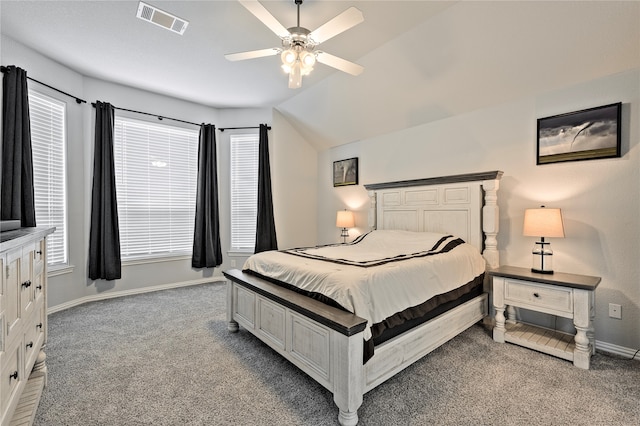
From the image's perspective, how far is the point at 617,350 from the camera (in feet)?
7.68

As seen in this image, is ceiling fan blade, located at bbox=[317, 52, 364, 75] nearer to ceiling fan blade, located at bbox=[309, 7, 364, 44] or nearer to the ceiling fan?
the ceiling fan

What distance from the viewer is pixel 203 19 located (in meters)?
2.58

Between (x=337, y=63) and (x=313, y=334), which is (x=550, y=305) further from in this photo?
(x=337, y=63)

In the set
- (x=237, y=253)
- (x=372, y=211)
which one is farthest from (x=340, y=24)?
(x=237, y=253)

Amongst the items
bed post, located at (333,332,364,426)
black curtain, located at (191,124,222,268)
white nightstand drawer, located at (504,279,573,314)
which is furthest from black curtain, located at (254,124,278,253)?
white nightstand drawer, located at (504,279,573,314)

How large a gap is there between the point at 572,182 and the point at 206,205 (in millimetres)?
4598

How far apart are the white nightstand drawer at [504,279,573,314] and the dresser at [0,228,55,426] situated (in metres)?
3.30

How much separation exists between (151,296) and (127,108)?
8.88 ft

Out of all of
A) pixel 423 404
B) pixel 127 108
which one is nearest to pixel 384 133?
pixel 423 404

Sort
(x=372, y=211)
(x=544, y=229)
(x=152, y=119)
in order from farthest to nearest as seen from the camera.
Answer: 1. (x=152, y=119)
2. (x=372, y=211)
3. (x=544, y=229)

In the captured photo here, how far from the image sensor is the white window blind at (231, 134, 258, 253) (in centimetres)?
492

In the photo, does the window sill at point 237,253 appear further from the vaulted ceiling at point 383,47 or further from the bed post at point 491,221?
the bed post at point 491,221

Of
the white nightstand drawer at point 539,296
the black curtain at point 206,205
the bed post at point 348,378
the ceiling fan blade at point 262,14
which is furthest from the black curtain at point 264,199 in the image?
Answer: the white nightstand drawer at point 539,296

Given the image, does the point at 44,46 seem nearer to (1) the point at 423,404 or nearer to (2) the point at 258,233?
(2) the point at 258,233
